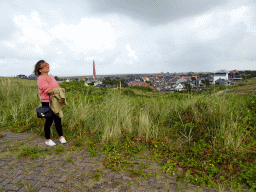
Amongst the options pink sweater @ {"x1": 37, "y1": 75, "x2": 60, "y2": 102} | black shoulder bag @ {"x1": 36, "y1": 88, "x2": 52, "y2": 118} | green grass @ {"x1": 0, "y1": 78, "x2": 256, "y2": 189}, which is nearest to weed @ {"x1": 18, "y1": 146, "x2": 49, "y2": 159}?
green grass @ {"x1": 0, "y1": 78, "x2": 256, "y2": 189}

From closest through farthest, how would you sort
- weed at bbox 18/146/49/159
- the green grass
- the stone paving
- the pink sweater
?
the stone paving → the green grass → weed at bbox 18/146/49/159 → the pink sweater

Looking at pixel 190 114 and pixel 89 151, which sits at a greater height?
pixel 190 114

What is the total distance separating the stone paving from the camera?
2.08 meters

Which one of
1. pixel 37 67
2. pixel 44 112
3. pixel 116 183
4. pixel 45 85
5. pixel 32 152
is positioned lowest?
pixel 116 183

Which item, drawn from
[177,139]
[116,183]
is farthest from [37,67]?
[177,139]

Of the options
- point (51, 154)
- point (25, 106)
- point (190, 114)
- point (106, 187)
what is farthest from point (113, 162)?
point (25, 106)

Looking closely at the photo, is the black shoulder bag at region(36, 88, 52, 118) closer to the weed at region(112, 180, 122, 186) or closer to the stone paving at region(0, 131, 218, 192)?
the stone paving at region(0, 131, 218, 192)

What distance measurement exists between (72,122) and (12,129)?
5.74ft

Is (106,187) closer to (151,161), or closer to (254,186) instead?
(151,161)

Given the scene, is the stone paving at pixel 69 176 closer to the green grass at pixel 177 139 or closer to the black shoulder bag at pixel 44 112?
the green grass at pixel 177 139

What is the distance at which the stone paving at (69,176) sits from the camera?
208 centimetres

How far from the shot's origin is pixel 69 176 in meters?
2.30

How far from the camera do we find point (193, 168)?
2531 millimetres

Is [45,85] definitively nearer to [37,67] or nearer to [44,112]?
[37,67]
